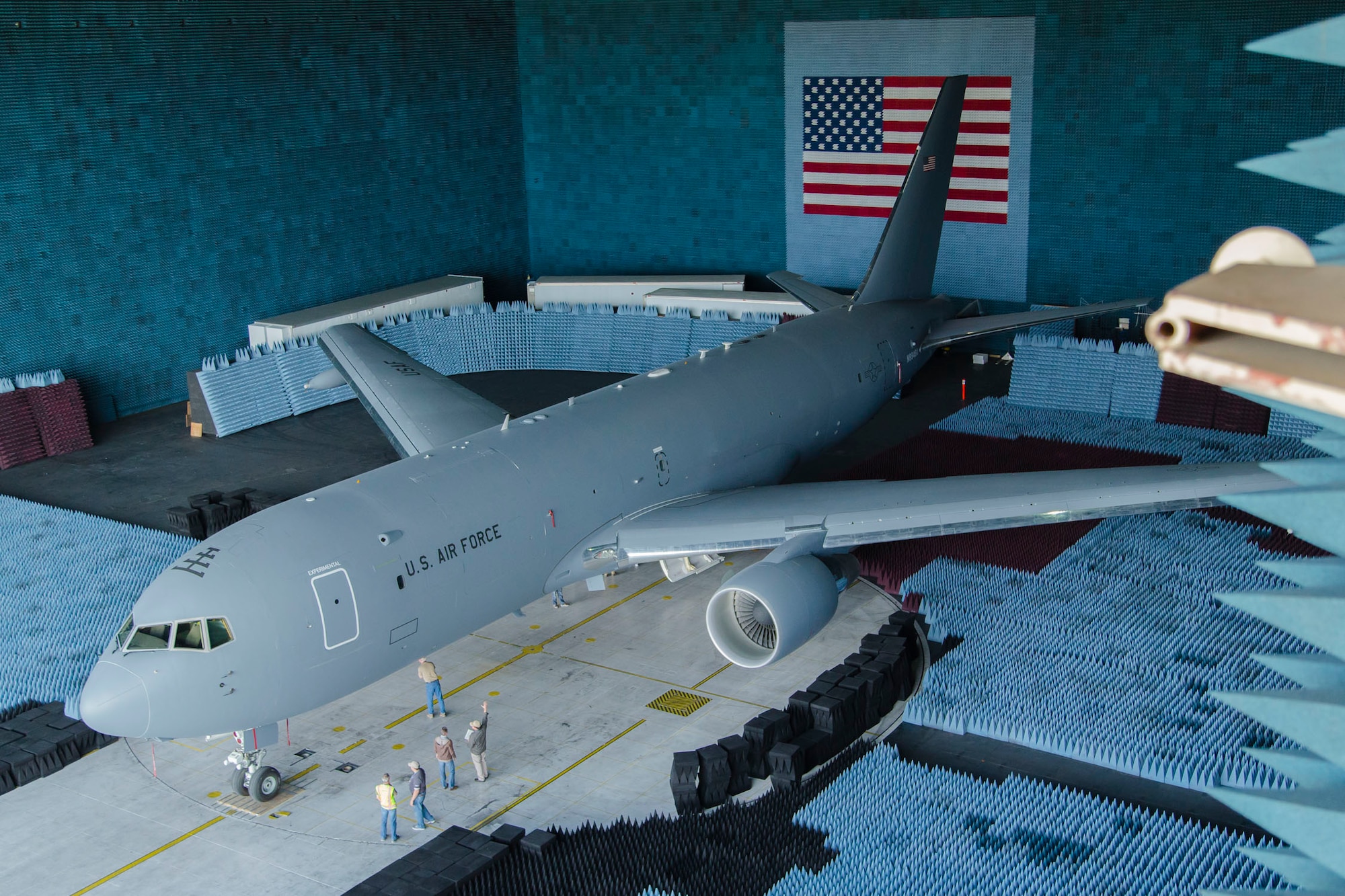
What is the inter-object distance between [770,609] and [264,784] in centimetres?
797

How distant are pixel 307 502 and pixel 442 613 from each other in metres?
2.59

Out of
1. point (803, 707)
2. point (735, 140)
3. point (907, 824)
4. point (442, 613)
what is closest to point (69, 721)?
point (442, 613)

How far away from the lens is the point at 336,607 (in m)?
16.9

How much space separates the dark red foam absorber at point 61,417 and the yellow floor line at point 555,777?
2174 cm

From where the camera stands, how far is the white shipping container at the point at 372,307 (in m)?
37.8

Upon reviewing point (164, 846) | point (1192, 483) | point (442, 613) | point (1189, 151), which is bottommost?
point (164, 846)

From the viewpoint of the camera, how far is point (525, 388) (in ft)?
124

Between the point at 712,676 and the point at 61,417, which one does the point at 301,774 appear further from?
the point at 61,417

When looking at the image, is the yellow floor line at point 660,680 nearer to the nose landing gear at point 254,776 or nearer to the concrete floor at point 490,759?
the concrete floor at point 490,759

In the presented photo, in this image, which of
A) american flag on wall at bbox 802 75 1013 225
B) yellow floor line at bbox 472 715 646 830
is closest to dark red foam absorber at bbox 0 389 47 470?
yellow floor line at bbox 472 715 646 830

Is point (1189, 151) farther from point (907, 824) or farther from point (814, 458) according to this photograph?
point (907, 824)

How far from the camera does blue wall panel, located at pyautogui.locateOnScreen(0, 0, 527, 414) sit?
33.7 metres

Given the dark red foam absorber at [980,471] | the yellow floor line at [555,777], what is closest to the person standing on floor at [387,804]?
the yellow floor line at [555,777]

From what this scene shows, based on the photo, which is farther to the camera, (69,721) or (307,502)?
(69,721)
